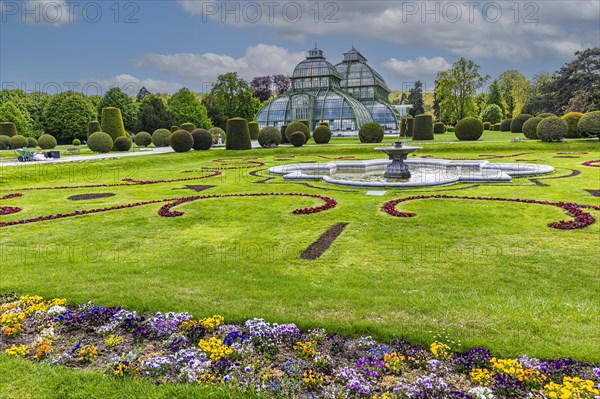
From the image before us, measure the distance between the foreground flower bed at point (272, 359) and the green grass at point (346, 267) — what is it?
0.26 m

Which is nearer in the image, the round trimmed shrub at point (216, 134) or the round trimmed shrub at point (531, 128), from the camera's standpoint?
the round trimmed shrub at point (531, 128)

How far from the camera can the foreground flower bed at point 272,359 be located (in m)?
3.48

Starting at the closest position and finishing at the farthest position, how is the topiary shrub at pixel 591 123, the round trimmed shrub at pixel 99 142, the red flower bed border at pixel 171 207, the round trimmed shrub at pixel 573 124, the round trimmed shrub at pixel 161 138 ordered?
the red flower bed border at pixel 171 207 → the topiary shrub at pixel 591 123 → the round trimmed shrub at pixel 99 142 → the round trimmed shrub at pixel 573 124 → the round trimmed shrub at pixel 161 138

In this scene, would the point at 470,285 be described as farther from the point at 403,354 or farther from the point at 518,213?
the point at 518,213

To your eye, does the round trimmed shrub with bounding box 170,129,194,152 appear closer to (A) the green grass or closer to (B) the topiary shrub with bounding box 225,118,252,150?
(B) the topiary shrub with bounding box 225,118,252,150

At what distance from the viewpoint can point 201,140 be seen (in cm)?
3503

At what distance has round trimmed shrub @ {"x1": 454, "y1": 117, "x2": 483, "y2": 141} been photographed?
4003cm

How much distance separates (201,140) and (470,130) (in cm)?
2573

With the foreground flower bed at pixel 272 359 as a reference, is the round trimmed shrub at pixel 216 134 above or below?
above

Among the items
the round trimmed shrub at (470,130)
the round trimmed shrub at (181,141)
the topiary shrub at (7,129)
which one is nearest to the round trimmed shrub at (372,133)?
the round trimmed shrub at (470,130)

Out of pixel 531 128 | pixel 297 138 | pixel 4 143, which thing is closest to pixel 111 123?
pixel 4 143

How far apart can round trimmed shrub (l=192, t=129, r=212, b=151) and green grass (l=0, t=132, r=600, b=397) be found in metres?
22.2

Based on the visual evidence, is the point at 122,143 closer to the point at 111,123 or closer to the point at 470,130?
the point at 111,123

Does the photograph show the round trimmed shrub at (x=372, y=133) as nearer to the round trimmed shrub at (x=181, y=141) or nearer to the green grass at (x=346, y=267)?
the round trimmed shrub at (x=181, y=141)
